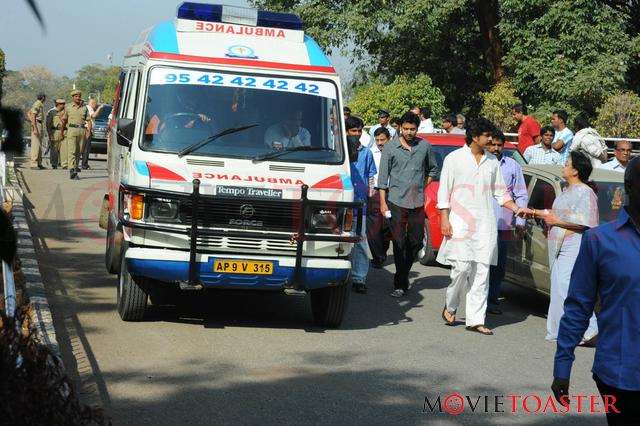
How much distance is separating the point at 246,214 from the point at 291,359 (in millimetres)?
1352

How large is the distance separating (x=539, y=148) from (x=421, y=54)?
58.7 ft

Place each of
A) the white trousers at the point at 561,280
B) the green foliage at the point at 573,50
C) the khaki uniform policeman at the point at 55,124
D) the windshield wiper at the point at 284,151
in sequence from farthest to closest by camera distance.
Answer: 1. the green foliage at the point at 573,50
2. the khaki uniform policeman at the point at 55,124
3. the white trousers at the point at 561,280
4. the windshield wiper at the point at 284,151

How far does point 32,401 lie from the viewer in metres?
3.96

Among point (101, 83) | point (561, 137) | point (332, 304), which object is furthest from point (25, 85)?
point (101, 83)

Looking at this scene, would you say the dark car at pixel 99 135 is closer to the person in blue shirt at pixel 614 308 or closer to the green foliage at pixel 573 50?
the green foliage at pixel 573 50

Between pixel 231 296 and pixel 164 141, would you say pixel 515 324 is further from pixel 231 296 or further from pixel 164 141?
pixel 164 141

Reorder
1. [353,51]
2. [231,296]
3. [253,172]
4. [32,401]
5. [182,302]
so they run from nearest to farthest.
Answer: [32,401] → [253,172] → [182,302] → [231,296] → [353,51]

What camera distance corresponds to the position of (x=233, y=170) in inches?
337

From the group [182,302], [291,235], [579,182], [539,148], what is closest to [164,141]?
[291,235]

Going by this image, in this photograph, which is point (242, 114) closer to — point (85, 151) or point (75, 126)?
point (75, 126)

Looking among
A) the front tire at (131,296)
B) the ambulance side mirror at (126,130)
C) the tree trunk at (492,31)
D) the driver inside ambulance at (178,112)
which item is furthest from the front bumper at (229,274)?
the tree trunk at (492,31)

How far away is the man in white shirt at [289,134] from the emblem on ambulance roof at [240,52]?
2.28ft

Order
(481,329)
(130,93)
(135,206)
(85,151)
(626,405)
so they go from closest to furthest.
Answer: (626,405), (135,206), (481,329), (130,93), (85,151)

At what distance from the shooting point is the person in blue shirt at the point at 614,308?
4.13 metres
